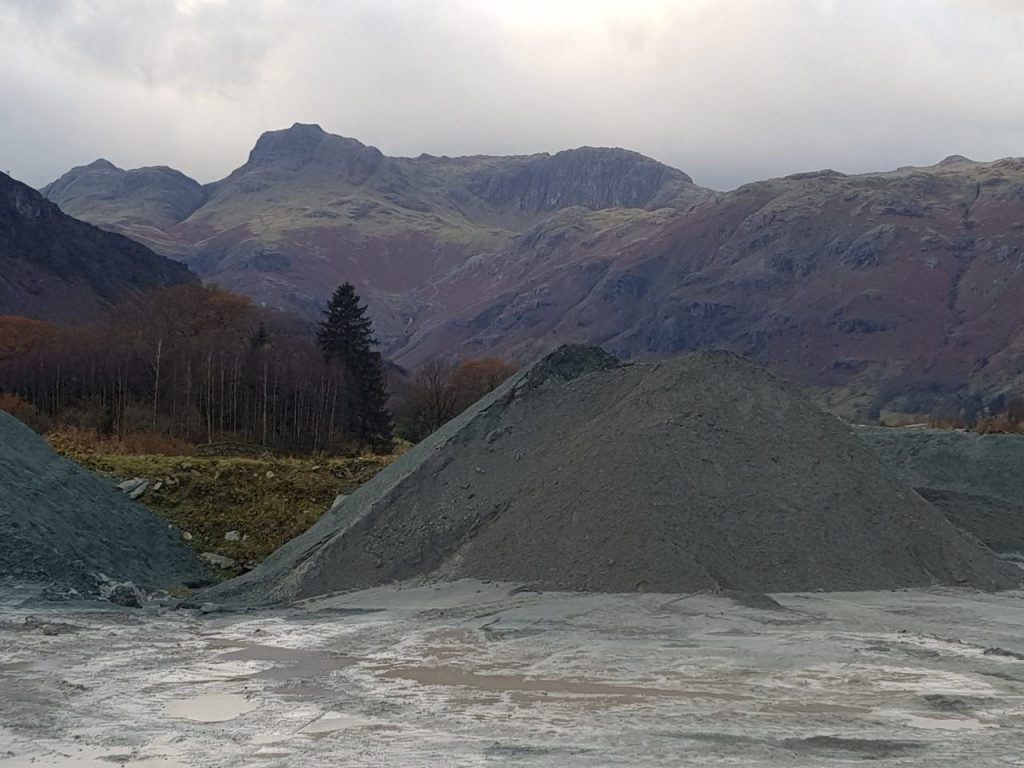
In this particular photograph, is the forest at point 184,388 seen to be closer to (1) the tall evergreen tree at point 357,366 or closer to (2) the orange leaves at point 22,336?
(2) the orange leaves at point 22,336

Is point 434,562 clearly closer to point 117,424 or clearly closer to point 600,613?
point 600,613

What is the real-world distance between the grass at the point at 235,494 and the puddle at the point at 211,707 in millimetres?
13679

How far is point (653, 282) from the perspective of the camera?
188625 millimetres

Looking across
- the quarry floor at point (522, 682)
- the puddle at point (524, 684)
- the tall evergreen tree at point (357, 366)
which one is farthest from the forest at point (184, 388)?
the puddle at point (524, 684)

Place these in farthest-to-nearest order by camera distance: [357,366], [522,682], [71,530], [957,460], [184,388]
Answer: [357,366]
[184,388]
[957,460]
[71,530]
[522,682]

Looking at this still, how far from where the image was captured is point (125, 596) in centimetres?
1755

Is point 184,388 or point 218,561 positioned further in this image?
point 184,388

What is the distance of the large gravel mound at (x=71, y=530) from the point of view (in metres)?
18.2

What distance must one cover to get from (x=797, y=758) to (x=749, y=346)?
15218 cm

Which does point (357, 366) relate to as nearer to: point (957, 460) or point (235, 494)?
point (235, 494)

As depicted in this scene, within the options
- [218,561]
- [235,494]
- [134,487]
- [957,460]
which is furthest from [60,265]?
[218,561]

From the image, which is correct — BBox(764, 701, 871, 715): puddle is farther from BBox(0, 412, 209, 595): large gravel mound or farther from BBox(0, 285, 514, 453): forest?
BBox(0, 285, 514, 453): forest

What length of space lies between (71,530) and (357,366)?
36.0 m

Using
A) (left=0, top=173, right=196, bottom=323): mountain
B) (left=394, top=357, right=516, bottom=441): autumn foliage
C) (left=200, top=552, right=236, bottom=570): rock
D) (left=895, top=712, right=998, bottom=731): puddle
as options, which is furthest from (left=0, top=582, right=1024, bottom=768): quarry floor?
(left=0, top=173, right=196, bottom=323): mountain
